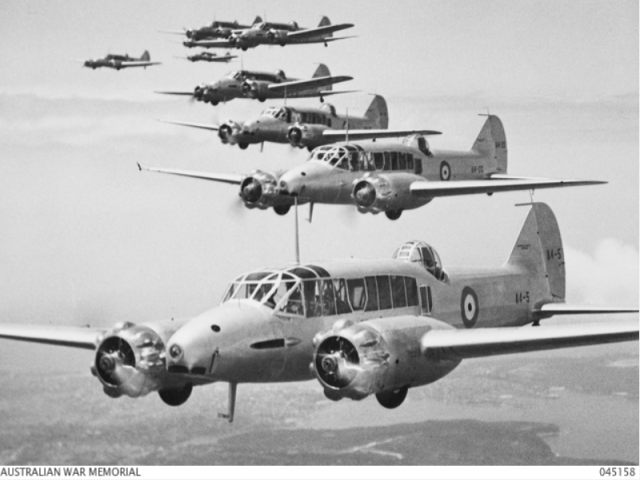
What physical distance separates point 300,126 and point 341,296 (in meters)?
8.78

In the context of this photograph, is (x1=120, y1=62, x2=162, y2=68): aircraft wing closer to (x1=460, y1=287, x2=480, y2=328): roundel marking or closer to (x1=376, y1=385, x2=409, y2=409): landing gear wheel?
(x1=460, y1=287, x2=480, y2=328): roundel marking

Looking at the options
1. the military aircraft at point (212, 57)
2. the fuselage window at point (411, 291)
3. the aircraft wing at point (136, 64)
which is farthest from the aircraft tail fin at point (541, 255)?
the military aircraft at point (212, 57)

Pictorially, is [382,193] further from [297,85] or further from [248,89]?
[248,89]

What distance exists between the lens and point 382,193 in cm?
1833

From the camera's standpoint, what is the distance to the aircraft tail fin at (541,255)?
60.8ft

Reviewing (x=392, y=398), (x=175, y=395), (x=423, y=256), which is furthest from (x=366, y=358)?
(x=423, y=256)

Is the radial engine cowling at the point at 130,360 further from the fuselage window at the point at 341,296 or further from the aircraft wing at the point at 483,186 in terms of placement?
the aircraft wing at the point at 483,186

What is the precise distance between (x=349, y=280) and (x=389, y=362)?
1631mm

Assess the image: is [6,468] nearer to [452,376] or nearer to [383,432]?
[383,432]

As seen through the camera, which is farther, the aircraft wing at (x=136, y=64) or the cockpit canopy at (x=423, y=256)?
the aircraft wing at (x=136, y=64)

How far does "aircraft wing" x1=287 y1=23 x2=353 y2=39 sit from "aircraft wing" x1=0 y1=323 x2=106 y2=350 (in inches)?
291

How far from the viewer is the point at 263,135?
77.7 ft

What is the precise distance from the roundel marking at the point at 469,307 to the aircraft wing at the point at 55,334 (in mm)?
5311

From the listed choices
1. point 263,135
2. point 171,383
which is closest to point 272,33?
point 263,135
